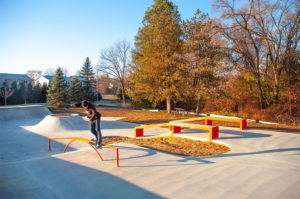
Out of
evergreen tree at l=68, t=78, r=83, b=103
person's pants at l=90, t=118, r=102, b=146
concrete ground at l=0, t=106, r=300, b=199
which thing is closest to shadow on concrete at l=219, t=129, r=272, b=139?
concrete ground at l=0, t=106, r=300, b=199

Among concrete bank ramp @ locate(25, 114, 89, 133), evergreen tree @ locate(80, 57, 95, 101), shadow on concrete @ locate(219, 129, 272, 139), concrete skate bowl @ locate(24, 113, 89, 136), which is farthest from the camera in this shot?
evergreen tree @ locate(80, 57, 95, 101)

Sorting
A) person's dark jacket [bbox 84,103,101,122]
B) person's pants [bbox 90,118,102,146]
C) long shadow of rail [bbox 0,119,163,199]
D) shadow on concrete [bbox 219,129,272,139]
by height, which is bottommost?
long shadow of rail [bbox 0,119,163,199]

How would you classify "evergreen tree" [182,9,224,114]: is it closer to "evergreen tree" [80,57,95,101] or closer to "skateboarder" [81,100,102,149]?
"skateboarder" [81,100,102,149]

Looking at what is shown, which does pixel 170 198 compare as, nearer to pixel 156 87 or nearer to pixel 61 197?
pixel 61 197

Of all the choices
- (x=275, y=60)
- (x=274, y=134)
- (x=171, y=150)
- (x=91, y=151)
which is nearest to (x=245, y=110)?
(x=275, y=60)

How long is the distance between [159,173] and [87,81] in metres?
33.6

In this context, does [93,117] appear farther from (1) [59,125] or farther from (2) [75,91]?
(2) [75,91]

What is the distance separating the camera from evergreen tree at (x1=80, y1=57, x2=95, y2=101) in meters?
35.4

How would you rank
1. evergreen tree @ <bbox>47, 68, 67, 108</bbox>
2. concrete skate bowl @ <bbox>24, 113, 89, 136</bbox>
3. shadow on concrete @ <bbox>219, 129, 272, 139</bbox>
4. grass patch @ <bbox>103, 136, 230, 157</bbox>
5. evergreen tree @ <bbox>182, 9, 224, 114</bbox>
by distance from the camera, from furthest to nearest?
evergreen tree @ <bbox>47, 68, 67, 108</bbox>
evergreen tree @ <bbox>182, 9, 224, 114</bbox>
concrete skate bowl @ <bbox>24, 113, 89, 136</bbox>
shadow on concrete @ <bbox>219, 129, 272, 139</bbox>
grass patch @ <bbox>103, 136, 230, 157</bbox>

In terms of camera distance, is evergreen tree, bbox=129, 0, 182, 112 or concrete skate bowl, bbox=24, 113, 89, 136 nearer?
concrete skate bowl, bbox=24, 113, 89, 136

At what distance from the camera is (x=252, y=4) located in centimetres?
1677

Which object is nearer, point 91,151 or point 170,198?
point 170,198

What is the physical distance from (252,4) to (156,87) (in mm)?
10832

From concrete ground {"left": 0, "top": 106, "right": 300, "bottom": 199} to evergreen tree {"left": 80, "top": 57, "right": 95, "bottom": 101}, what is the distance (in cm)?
2795
